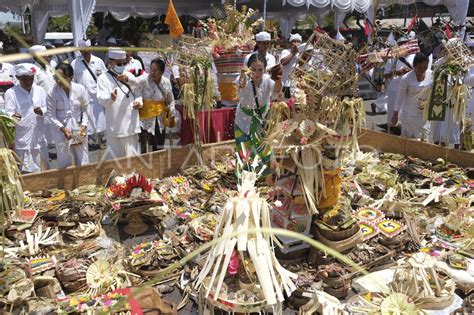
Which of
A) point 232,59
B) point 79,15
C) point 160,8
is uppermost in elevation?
point 160,8

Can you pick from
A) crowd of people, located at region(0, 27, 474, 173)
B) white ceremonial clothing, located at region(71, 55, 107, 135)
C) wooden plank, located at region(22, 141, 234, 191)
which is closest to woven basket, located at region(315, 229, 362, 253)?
crowd of people, located at region(0, 27, 474, 173)

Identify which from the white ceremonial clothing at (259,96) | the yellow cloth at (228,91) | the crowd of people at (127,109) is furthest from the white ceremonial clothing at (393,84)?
the white ceremonial clothing at (259,96)

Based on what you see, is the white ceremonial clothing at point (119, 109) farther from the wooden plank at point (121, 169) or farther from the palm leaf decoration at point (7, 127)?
the palm leaf decoration at point (7, 127)

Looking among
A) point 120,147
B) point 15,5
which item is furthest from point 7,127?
point 15,5

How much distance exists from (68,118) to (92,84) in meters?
1.67

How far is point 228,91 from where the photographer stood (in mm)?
6996

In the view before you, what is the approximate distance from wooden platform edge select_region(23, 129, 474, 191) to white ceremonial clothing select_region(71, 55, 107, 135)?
1.64 m

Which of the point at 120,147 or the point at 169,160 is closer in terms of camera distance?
the point at 120,147

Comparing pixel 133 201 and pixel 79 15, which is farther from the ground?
pixel 79 15

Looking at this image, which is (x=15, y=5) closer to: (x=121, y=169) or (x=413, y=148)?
(x=121, y=169)

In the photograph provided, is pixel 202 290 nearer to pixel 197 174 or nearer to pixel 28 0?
pixel 197 174

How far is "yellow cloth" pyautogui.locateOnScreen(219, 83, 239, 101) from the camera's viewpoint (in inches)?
273

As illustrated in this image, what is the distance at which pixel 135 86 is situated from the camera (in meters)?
5.42

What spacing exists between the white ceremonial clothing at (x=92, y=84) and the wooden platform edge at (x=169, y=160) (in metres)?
1.64
